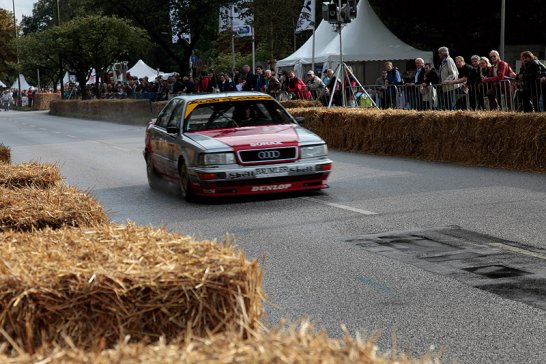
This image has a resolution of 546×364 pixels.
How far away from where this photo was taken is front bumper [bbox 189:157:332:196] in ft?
43.7

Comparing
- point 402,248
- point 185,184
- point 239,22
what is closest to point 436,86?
point 185,184

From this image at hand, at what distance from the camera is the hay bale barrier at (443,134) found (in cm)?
1706

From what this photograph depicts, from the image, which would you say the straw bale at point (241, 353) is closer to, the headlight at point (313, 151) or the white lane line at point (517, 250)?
the white lane line at point (517, 250)

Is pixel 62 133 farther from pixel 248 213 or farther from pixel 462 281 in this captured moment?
pixel 462 281

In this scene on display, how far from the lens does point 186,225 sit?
1149 cm

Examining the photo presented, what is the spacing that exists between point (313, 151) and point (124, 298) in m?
9.97

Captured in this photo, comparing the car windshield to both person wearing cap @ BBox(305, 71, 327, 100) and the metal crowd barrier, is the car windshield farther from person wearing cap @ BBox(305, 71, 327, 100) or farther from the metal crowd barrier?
person wearing cap @ BBox(305, 71, 327, 100)

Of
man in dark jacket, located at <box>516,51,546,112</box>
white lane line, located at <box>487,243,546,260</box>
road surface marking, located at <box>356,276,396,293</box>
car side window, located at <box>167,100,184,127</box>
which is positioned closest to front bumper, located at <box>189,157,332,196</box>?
car side window, located at <box>167,100,184,127</box>

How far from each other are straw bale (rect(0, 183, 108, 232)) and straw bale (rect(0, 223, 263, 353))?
2.20m

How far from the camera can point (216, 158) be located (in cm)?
1335

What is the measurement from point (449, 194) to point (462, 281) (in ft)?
19.2

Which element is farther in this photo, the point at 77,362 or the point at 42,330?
the point at 42,330

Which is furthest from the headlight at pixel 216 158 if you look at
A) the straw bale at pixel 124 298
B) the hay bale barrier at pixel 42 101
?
the hay bale barrier at pixel 42 101

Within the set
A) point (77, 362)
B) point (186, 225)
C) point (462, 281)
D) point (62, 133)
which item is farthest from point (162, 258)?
point (62, 133)
